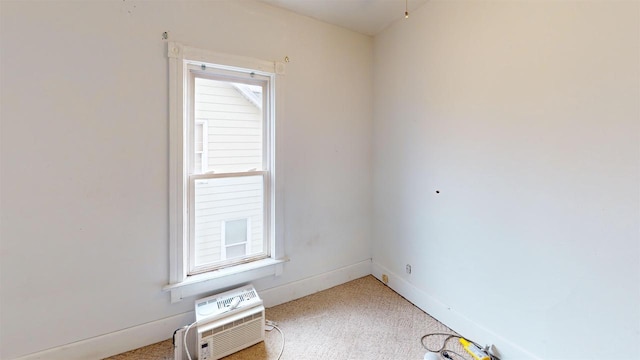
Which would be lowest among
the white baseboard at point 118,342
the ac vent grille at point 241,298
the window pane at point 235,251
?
the white baseboard at point 118,342

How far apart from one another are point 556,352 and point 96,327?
2734 mm

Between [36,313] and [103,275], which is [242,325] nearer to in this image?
[103,275]

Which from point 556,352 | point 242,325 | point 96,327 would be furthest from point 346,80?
point 96,327

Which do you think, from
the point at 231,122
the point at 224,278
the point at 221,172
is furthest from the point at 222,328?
the point at 231,122

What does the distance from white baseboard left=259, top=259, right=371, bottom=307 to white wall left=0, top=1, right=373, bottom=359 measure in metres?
0.65

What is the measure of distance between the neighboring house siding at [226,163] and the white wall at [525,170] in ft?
4.43

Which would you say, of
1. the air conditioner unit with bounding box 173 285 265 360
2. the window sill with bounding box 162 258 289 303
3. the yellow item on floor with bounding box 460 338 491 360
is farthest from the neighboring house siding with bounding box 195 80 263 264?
the yellow item on floor with bounding box 460 338 491 360

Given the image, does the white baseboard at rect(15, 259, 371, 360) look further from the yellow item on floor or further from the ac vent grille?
the yellow item on floor

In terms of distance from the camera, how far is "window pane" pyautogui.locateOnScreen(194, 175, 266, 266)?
1991 millimetres

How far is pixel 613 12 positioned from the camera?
1177mm

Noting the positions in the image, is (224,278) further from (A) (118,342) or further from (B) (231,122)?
(B) (231,122)

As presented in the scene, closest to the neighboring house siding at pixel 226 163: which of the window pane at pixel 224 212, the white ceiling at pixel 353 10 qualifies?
the window pane at pixel 224 212

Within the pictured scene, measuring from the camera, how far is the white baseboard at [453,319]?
1.57 m

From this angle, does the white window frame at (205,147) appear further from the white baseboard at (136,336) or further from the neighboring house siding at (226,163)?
the white baseboard at (136,336)
